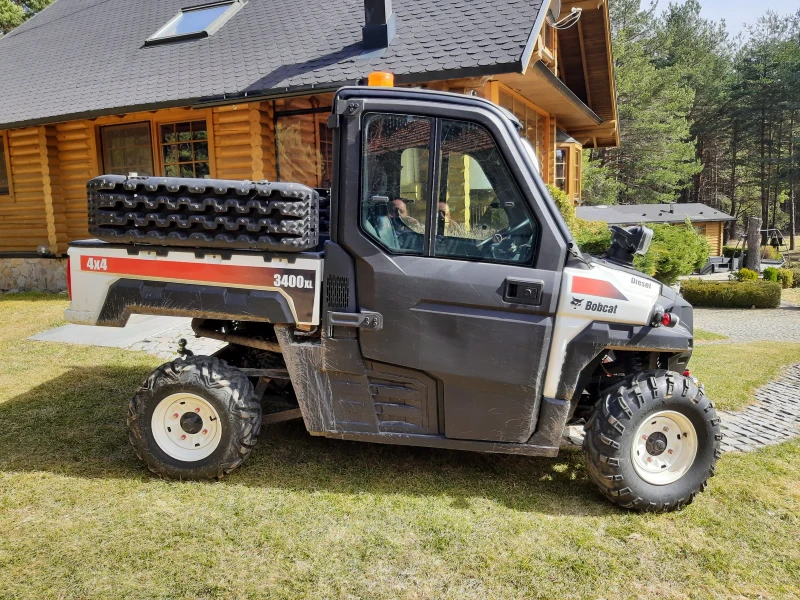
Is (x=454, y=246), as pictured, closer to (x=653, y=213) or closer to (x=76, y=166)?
(x=76, y=166)

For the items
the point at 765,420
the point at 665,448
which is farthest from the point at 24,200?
the point at 765,420

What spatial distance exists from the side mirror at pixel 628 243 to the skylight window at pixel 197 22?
11977mm

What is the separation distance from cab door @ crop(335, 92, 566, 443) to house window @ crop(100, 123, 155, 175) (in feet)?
34.5

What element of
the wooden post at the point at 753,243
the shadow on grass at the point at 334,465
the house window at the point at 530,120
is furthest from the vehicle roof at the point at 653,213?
the shadow on grass at the point at 334,465

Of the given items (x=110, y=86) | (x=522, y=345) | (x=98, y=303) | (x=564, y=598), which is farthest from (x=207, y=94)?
(x=564, y=598)

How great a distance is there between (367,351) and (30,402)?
12.3 ft

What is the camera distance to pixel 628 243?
3.88 meters

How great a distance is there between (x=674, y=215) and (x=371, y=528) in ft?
99.7

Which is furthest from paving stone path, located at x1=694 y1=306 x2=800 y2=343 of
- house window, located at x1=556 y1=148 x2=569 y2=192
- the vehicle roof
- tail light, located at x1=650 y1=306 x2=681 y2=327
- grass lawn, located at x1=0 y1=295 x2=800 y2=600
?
the vehicle roof

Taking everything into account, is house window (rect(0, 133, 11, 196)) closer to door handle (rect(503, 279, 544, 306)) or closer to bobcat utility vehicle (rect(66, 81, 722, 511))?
bobcat utility vehicle (rect(66, 81, 722, 511))

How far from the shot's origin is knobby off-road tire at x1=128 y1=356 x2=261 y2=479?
3.76 metres

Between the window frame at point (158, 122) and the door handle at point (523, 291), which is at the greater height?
the window frame at point (158, 122)

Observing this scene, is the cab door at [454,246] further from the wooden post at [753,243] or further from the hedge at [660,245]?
the wooden post at [753,243]

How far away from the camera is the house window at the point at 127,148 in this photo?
12.5 meters
